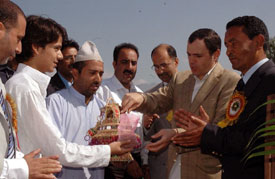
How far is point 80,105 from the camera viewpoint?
4703 mm

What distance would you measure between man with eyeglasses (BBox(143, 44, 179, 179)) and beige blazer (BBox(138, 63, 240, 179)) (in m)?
0.55

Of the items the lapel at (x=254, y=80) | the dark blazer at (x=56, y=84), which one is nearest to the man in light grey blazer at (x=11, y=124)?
the lapel at (x=254, y=80)

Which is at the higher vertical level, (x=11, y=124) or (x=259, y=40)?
(x=259, y=40)

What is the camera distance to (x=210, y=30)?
195 inches

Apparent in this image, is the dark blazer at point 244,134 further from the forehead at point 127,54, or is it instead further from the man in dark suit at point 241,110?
the forehead at point 127,54

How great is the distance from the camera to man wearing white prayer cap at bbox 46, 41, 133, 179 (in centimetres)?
442

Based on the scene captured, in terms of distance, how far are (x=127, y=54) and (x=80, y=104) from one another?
105 inches

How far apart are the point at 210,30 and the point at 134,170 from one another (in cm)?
272

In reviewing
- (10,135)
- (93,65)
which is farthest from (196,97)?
(10,135)

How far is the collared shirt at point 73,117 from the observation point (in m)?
4.39

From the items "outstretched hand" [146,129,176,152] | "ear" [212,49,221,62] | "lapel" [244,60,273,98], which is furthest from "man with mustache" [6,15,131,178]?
"ear" [212,49,221,62]

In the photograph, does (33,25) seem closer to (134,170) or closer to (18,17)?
(18,17)

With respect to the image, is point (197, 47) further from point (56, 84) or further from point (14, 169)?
point (14, 169)

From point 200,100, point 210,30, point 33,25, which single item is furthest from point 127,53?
point 33,25
